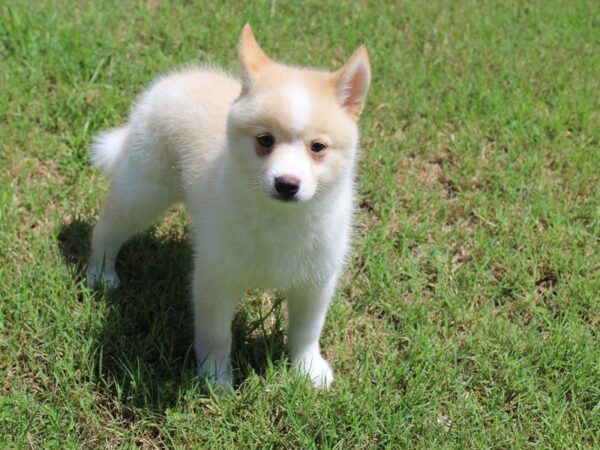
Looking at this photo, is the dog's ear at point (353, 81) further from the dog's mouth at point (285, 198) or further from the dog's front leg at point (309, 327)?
the dog's front leg at point (309, 327)

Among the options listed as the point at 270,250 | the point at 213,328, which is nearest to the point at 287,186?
the point at 270,250

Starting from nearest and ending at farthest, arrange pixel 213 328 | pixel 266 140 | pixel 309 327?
1. pixel 266 140
2. pixel 213 328
3. pixel 309 327

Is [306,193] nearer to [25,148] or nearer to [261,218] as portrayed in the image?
[261,218]

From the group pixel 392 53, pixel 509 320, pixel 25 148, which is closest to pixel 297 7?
pixel 392 53

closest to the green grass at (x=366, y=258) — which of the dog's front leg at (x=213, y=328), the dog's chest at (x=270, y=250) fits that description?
the dog's front leg at (x=213, y=328)

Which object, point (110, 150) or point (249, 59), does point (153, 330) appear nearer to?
point (110, 150)

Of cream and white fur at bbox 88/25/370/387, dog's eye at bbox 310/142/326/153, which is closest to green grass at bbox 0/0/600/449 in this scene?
cream and white fur at bbox 88/25/370/387

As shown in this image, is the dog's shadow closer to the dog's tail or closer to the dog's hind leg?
the dog's hind leg
